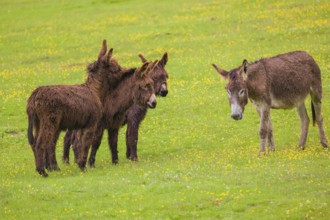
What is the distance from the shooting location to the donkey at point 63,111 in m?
18.9

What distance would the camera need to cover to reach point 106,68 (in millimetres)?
21500

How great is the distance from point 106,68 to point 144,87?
4.19 feet

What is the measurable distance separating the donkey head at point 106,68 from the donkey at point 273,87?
3042 millimetres

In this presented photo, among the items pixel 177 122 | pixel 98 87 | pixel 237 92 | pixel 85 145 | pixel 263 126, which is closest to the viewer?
pixel 85 145

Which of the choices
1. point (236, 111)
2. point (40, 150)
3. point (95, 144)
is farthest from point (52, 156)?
point (236, 111)

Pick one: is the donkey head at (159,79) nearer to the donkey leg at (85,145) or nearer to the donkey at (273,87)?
the donkey at (273,87)

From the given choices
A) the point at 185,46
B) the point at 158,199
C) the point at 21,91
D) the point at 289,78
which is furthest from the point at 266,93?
the point at 185,46

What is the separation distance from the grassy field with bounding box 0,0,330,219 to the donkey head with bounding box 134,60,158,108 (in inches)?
72.0

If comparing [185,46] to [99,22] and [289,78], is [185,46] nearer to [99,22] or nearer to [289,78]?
[99,22]

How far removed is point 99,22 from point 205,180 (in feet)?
111

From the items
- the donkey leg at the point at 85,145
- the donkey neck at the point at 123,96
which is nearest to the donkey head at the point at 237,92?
the donkey neck at the point at 123,96

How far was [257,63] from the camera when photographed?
21.3 meters

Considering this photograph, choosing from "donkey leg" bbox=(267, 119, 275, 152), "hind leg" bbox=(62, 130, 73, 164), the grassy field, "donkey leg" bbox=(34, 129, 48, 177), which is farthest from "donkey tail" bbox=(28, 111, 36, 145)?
"donkey leg" bbox=(267, 119, 275, 152)

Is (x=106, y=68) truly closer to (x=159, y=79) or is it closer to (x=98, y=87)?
(x=98, y=87)
